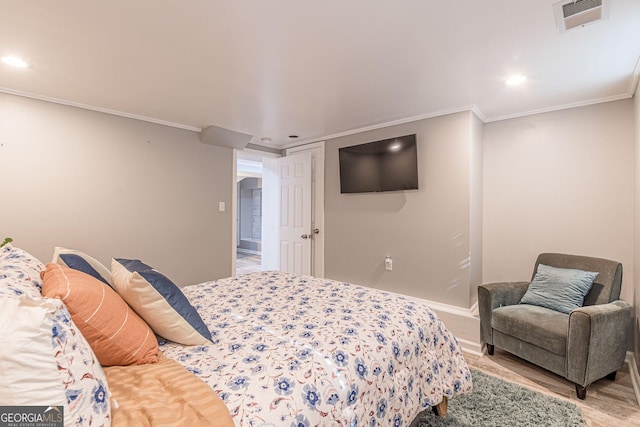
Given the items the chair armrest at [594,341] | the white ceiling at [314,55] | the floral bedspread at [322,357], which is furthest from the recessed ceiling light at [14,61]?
the chair armrest at [594,341]

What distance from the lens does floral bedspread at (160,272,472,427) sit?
1037mm

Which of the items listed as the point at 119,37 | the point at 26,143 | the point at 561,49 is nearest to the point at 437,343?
the point at 561,49

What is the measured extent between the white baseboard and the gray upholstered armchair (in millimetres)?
118

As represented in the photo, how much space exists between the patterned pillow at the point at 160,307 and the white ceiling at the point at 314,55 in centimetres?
137

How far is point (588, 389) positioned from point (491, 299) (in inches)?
33.2

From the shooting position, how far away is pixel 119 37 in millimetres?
1781

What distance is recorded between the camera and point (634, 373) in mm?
2275

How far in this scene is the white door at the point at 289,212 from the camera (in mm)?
4285

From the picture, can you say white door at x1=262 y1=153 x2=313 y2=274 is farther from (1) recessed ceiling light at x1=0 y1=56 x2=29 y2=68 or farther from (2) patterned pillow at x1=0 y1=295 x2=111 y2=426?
(2) patterned pillow at x1=0 y1=295 x2=111 y2=426

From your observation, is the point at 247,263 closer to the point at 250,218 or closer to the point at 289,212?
the point at 250,218

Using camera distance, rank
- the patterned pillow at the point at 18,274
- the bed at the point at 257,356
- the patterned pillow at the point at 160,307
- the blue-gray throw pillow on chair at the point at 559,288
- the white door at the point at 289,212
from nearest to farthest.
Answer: the bed at the point at 257,356, the patterned pillow at the point at 18,274, the patterned pillow at the point at 160,307, the blue-gray throw pillow on chair at the point at 559,288, the white door at the point at 289,212

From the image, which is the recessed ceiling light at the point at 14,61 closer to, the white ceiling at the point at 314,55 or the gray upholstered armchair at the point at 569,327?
the white ceiling at the point at 314,55

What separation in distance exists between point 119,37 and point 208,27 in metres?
0.58

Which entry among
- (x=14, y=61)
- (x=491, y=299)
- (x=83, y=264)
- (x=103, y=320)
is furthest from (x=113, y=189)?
(x=491, y=299)
